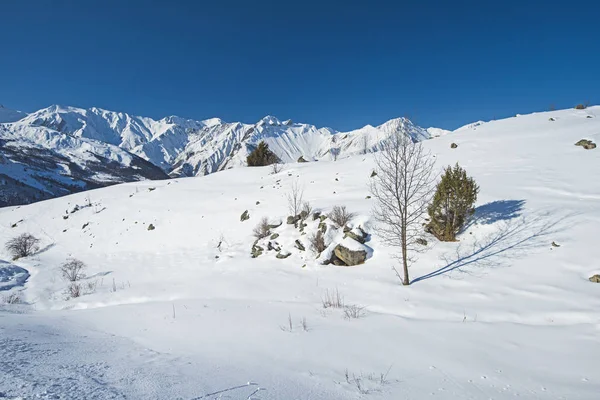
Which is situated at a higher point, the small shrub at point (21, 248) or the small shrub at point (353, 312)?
the small shrub at point (353, 312)

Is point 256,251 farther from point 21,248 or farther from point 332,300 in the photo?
point 21,248

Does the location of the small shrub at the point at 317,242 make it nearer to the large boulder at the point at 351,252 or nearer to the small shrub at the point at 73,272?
the large boulder at the point at 351,252

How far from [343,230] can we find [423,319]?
8.55 m

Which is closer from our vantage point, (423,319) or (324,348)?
(324,348)

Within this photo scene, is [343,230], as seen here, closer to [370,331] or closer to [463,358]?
[370,331]

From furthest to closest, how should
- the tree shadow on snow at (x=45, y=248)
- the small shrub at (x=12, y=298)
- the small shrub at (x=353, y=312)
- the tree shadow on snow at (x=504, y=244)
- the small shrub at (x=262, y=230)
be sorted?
the tree shadow on snow at (x=45, y=248) → the small shrub at (x=262, y=230) → the small shrub at (x=12, y=298) → the tree shadow on snow at (x=504, y=244) → the small shrub at (x=353, y=312)

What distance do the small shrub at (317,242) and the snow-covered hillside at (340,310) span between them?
2.30ft

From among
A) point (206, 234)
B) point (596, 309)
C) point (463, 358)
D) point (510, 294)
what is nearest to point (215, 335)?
point (463, 358)

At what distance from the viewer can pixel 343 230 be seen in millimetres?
16688

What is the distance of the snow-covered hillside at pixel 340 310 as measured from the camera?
4.42 metres

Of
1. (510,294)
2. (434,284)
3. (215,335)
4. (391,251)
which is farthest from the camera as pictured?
(391,251)

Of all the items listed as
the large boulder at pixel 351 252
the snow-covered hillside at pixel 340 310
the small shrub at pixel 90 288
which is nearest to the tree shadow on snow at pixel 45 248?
the snow-covered hillside at pixel 340 310

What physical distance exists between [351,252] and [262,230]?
8665 millimetres

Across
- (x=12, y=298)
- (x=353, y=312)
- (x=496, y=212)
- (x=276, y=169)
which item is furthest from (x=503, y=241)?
(x=276, y=169)
